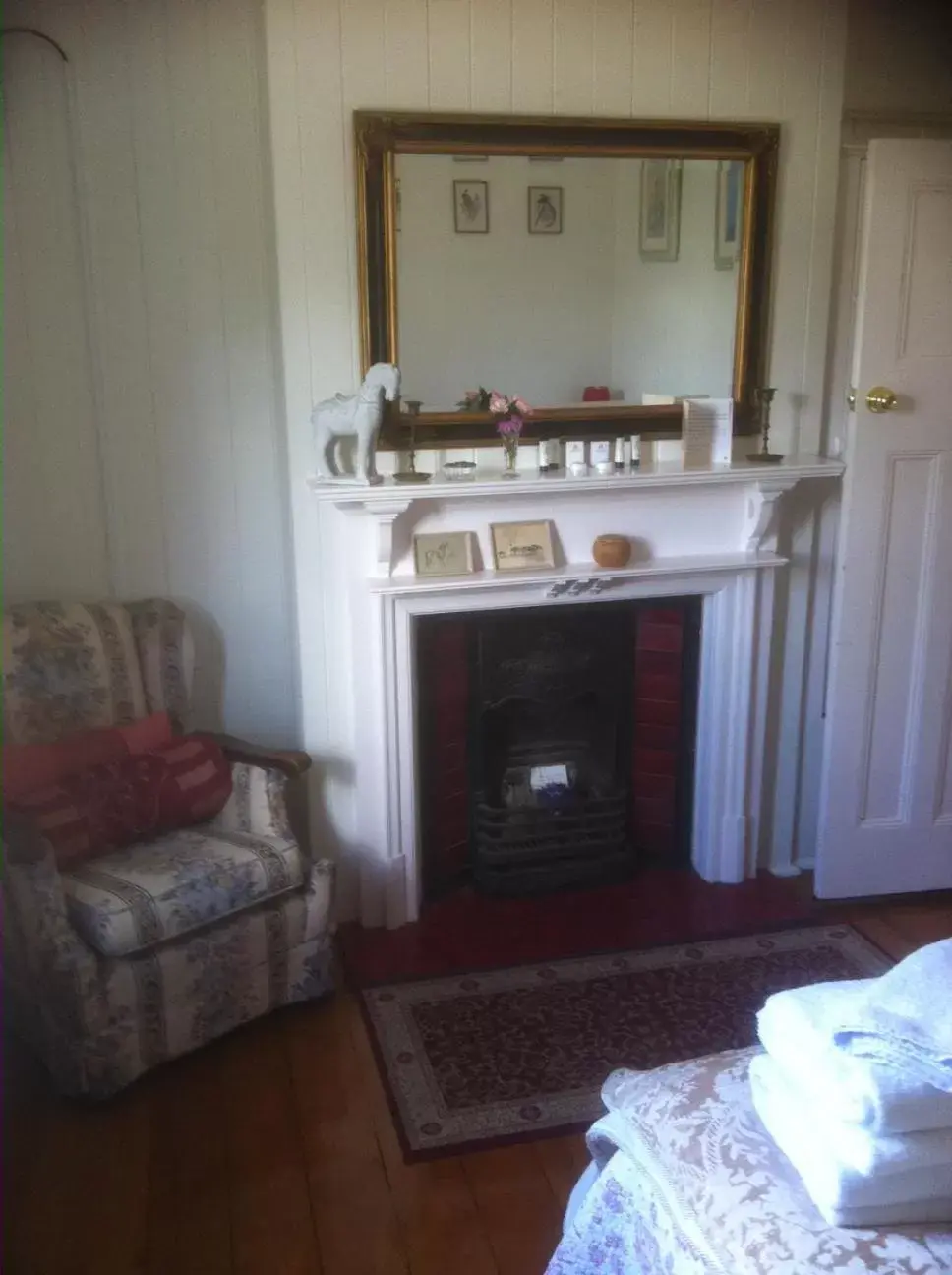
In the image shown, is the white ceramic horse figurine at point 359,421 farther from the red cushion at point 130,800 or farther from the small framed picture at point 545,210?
the red cushion at point 130,800

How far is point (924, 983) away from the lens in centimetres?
117

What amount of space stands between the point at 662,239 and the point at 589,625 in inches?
40.8

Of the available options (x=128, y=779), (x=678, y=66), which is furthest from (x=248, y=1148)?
(x=678, y=66)

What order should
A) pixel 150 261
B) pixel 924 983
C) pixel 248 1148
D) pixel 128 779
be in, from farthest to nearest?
1. pixel 150 261
2. pixel 128 779
3. pixel 248 1148
4. pixel 924 983

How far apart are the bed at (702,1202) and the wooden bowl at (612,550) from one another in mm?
1629

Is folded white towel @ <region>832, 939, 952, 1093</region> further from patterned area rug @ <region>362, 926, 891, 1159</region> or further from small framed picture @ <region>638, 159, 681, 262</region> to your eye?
small framed picture @ <region>638, 159, 681, 262</region>

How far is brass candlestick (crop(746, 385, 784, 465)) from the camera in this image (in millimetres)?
2986

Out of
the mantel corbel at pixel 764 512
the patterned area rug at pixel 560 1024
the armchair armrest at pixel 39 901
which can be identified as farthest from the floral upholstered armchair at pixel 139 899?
the mantel corbel at pixel 764 512

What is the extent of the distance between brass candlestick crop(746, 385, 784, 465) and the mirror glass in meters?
0.08

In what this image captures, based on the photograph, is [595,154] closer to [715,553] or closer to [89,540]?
[715,553]

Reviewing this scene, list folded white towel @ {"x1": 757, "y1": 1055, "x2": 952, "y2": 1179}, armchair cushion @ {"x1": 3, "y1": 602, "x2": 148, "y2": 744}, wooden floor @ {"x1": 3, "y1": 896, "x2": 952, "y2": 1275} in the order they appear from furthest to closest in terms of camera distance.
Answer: armchair cushion @ {"x1": 3, "y1": 602, "x2": 148, "y2": 744}
wooden floor @ {"x1": 3, "y1": 896, "x2": 952, "y2": 1275}
folded white towel @ {"x1": 757, "y1": 1055, "x2": 952, "y2": 1179}

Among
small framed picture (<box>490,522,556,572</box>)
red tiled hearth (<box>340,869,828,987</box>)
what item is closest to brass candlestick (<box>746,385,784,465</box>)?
small framed picture (<box>490,522,556,572</box>)

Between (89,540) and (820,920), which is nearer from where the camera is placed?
(89,540)

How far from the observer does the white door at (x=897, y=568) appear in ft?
9.27
